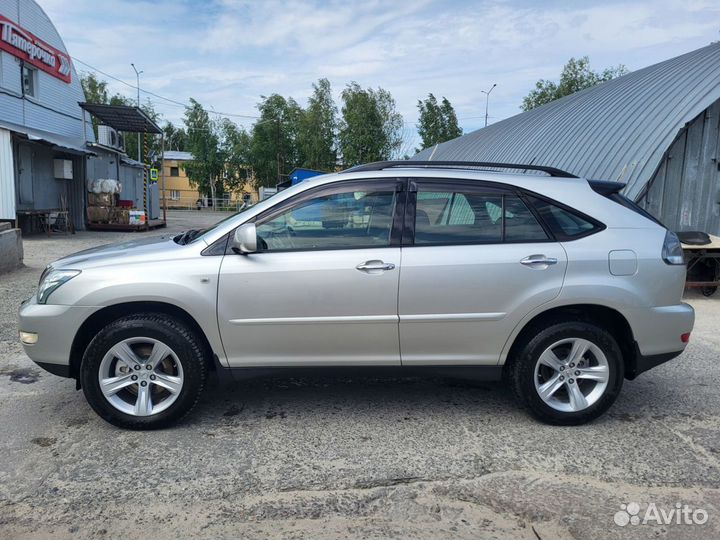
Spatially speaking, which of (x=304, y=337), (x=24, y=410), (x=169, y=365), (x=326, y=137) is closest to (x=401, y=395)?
(x=304, y=337)

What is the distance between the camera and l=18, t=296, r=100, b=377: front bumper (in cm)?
353

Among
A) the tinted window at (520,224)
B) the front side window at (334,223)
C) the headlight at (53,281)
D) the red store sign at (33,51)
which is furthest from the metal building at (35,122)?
the tinted window at (520,224)

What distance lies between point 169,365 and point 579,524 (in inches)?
106

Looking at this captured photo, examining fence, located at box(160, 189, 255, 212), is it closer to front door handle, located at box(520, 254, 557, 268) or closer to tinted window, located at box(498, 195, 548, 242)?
tinted window, located at box(498, 195, 548, 242)

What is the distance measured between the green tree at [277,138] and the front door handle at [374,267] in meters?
43.7

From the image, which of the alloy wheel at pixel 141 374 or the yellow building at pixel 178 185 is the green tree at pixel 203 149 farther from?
the alloy wheel at pixel 141 374

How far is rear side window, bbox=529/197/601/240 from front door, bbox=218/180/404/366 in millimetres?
1039

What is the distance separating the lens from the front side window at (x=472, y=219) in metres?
3.73

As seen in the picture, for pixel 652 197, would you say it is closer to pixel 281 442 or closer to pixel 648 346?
pixel 648 346

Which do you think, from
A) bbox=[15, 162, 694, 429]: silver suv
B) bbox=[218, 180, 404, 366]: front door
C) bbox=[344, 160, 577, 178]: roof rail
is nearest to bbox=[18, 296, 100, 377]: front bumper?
bbox=[15, 162, 694, 429]: silver suv

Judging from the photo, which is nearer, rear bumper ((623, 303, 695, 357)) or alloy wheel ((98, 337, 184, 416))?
alloy wheel ((98, 337, 184, 416))

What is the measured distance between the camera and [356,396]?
171 inches

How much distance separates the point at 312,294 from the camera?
356cm

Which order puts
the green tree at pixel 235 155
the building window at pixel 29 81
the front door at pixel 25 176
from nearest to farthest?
the front door at pixel 25 176 < the building window at pixel 29 81 < the green tree at pixel 235 155
